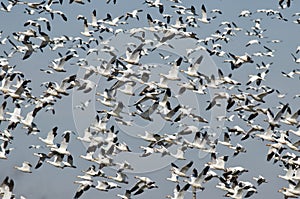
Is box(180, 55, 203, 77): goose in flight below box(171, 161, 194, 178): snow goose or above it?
above

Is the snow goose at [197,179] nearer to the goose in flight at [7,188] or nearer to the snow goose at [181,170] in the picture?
the snow goose at [181,170]

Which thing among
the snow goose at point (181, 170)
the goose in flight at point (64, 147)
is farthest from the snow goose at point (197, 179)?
the goose in flight at point (64, 147)

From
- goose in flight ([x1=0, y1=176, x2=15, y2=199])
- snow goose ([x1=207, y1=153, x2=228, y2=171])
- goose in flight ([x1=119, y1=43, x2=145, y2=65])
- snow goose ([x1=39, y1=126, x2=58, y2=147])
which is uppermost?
goose in flight ([x1=119, y1=43, x2=145, y2=65])

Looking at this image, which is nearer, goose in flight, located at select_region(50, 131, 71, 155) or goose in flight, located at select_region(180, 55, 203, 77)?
goose in flight, located at select_region(50, 131, 71, 155)

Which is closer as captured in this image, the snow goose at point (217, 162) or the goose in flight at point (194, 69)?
the goose in flight at point (194, 69)

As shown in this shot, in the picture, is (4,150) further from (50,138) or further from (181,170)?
(181,170)

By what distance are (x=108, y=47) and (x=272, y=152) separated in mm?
8449

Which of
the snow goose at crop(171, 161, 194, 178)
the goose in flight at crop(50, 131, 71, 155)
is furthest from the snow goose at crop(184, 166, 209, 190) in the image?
the goose in flight at crop(50, 131, 71, 155)

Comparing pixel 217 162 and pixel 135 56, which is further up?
pixel 135 56

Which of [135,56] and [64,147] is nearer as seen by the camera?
[64,147]

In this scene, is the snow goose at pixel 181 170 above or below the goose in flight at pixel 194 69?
below

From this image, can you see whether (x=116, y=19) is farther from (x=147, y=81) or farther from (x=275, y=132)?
(x=275, y=132)

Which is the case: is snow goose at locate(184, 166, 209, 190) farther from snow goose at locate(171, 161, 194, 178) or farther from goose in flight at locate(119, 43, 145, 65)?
goose in flight at locate(119, 43, 145, 65)

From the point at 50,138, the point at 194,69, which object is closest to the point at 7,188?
the point at 50,138
